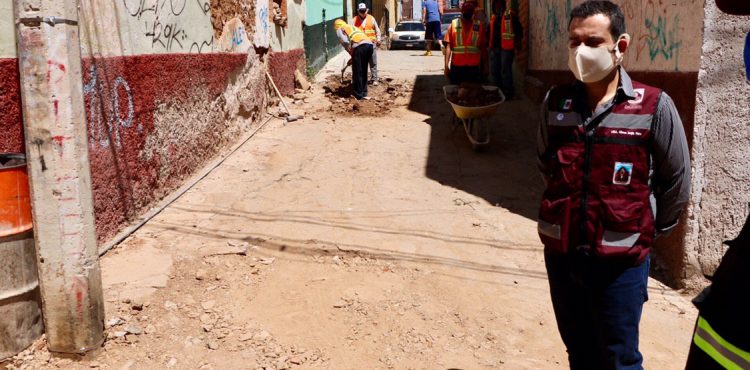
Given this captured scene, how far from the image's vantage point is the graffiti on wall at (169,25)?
575 centimetres

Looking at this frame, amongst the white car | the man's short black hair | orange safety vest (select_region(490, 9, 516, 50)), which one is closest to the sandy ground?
the man's short black hair

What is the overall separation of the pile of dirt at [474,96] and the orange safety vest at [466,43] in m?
1.10

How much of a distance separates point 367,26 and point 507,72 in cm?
275

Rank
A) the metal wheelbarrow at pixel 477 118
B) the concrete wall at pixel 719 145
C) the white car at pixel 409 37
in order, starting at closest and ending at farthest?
1. the concrete wall at pixel 719 145
2. the metal wheelbarrow at pixel 477 118
3. the white car at pixel 409 37

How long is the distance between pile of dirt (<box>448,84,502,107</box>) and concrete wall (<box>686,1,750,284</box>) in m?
4.20

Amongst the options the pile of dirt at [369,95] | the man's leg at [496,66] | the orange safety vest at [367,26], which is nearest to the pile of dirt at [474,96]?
the pile of dirt at [369,95]

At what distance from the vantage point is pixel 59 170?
353 cm

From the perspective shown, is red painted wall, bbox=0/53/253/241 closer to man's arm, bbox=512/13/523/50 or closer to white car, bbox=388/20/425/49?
man's arm, bbox=512/13/523/50

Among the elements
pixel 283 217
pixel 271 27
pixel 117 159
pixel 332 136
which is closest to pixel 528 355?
pixel 283 217

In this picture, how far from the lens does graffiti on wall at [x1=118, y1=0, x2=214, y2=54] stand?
5.75m

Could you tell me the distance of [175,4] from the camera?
6.70 meters

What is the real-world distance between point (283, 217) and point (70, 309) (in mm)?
2719

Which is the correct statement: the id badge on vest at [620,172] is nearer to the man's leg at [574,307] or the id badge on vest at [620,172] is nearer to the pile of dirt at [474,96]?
the man's leg at [574,307]

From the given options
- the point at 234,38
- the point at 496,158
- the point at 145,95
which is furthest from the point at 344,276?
the point at 234,38
